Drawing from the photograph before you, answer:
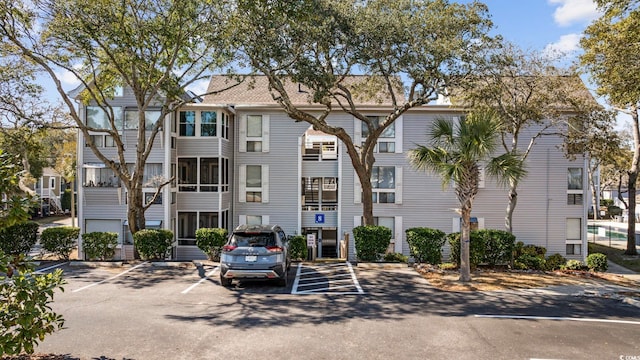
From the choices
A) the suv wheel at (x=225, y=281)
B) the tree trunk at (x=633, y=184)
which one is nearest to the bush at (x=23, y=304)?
the suv wheel at (x=225, y=281)

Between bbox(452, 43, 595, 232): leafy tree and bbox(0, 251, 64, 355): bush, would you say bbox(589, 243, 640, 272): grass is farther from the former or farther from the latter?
bbox(0, 251, 64, 355): bush

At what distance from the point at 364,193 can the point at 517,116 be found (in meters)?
7.66

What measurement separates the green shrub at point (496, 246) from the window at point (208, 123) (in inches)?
573

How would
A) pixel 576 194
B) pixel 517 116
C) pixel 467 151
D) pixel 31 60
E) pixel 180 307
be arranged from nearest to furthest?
pixel 180 307 < pixel 467 151 < pixel 31 60 < pixel 517 116 < pixel 576 194

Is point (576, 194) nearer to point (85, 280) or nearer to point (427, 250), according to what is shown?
point (427, 250)

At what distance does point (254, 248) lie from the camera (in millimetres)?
11398

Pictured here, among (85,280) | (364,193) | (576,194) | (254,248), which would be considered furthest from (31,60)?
(576,194)

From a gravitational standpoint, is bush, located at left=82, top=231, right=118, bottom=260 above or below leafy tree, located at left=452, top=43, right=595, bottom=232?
below

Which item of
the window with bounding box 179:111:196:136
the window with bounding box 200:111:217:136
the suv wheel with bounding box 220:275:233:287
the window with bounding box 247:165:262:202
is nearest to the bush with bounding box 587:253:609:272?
the suv wheel with bounding box 220:275:233:287

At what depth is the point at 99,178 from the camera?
23391 mm

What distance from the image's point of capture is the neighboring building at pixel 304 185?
23344 mm

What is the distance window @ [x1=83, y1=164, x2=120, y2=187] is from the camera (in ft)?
76.5

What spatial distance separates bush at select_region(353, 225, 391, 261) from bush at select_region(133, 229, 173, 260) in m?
6.91

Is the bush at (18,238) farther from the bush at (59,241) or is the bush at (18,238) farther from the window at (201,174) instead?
the window at (201,174)
